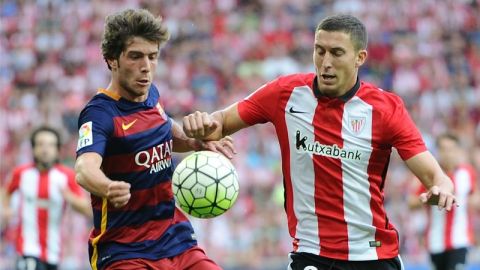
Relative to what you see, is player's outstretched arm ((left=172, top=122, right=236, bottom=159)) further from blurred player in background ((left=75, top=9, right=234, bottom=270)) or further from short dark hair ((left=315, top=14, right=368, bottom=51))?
short dark hair ((left=315, top=14, right=368, bottom=51))

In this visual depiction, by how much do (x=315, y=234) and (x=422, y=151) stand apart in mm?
855

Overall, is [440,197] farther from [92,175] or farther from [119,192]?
[92,175]

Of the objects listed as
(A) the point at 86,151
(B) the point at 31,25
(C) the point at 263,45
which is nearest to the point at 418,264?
(C) the point at 263,45

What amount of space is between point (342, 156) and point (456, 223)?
5.76 metres

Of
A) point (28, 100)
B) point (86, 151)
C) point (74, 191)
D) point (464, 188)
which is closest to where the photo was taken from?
point (86, 151)

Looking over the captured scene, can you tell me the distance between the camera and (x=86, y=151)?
20.9ft

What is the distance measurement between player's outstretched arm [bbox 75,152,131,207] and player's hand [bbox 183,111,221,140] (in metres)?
0.73

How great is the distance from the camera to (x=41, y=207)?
11258 mm

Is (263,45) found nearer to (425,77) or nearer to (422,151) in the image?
(425,77)

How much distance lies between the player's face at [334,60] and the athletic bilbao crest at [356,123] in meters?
0.20

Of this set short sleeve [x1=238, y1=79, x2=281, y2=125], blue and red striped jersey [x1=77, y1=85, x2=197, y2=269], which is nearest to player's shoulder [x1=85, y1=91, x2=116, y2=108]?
blue and red striped jersey [x1=77, y1=85, x2=197, y2=269]

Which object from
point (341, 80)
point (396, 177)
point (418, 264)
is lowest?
point (418, 264)

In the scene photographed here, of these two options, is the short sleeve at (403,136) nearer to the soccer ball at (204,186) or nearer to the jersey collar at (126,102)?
the soccer ball at (204,186)

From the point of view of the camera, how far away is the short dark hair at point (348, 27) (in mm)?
6672
